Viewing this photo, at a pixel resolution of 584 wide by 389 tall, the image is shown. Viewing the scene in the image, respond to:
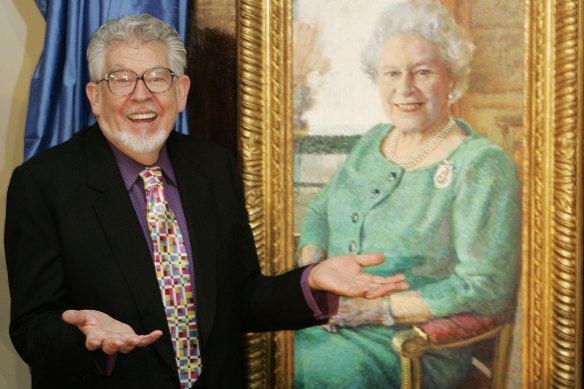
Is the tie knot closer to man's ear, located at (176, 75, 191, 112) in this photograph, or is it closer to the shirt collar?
the shirt collar

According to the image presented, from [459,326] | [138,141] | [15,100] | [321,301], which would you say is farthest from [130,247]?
[459,326]

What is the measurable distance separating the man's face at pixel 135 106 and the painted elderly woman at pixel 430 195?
0.62 meters

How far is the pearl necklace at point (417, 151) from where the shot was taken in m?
1.95

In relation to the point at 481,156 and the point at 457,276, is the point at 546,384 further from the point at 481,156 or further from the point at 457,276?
the point at 481,156

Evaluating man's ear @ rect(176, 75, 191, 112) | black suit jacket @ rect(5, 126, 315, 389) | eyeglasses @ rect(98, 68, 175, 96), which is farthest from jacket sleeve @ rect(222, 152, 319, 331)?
eyeglasses @ rect(98, 68, 175, 96)

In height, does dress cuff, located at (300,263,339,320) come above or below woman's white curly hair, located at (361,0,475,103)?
below

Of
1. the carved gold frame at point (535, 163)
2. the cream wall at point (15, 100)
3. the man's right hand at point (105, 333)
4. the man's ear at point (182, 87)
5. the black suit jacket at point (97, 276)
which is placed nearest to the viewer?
the man's right hand at point (105, 333)

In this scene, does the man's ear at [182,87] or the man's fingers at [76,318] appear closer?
the man's fingers at [76,318]

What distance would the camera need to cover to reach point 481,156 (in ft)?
6.39

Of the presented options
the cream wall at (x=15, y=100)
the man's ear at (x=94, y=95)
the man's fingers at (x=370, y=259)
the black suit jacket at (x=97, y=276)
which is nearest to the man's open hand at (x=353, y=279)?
the man's fingers at (x=370, y=259)

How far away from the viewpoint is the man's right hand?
1364 mm

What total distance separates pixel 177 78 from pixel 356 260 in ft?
2.23

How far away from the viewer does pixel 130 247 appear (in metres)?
1.62

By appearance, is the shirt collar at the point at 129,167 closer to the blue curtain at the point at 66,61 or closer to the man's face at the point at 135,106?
the man's face at the point at 135,106
